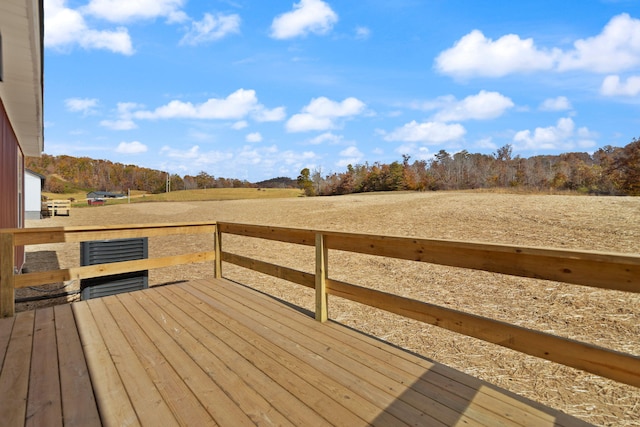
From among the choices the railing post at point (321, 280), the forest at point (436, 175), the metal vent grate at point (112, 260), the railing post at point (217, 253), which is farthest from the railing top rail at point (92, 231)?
the forest at point (436, 175)

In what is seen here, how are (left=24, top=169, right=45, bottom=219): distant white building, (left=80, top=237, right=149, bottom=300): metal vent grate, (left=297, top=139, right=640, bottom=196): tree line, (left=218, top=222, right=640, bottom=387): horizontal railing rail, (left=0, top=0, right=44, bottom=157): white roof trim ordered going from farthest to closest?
(left=297, top=139, right=640, bottom=196): tree line, (left=24, top=169, right=45, bottom=219): distant white building, (left=80, top=237, right=149, bottom=300): metal vent grate, (left=0, top=0, right=44, bottom=157): white roof trim, (left=218, top=222, right=640, bottom=387): horizontal railing rail

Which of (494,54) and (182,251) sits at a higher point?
(494,54)

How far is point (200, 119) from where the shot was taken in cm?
2759

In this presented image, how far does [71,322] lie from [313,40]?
1239 centimetres

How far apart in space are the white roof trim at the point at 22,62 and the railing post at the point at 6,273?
232cm

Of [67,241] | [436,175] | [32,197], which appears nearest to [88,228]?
[67,241]

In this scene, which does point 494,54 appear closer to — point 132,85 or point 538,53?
point 538,53

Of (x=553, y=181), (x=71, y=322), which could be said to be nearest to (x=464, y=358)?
(x=71, y=322)

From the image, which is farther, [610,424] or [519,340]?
[610,424]

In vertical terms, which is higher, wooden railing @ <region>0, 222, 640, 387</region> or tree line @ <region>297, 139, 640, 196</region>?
tree line @ <region>297, 139, 640, 196</region>

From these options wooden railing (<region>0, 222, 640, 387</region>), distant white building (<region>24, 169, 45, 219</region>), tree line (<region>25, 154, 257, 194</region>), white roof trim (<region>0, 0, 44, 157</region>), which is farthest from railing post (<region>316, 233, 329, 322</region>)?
tree line (<region>25, 154, 257, 194</region>)

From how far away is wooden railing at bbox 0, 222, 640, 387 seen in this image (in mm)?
1697

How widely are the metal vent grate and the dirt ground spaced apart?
238 cm

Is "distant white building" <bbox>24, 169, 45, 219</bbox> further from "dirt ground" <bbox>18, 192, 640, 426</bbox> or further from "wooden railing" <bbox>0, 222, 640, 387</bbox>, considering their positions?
"wooden railing" <bbox>0, 222, 640, 387</bbox>
